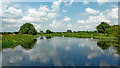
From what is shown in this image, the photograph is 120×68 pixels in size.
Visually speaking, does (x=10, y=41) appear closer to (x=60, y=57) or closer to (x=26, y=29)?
(x=60, y=57)

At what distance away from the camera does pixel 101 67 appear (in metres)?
8.39

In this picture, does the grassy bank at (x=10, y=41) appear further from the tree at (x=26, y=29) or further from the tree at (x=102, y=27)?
the tree at (x=102, y=27)

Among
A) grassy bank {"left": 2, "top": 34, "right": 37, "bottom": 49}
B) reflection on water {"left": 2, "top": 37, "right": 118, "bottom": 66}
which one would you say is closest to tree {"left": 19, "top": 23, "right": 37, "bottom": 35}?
grassy bank {"left": 2, "top": 34, "right": 37, "bottom": 49}

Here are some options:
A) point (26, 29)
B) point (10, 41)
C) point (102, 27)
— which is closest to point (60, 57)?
point (10, 41)

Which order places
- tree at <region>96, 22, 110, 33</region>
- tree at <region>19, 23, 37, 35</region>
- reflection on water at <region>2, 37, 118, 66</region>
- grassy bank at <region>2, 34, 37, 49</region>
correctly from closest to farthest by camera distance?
reflection on water at <region>2, 37, 118, 66</region>, grassy bank at <region>2, 34, 37, 49</region>, tree at <region>96, 22, 110, 33</region>, tree at <region>19, 23, 37, 35</region>

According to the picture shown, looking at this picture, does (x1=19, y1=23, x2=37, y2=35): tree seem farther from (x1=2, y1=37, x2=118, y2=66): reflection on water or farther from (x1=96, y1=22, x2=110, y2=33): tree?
(x1=96, y1=22, x2=110, y2=33): tree

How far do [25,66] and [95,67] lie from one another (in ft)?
23.7

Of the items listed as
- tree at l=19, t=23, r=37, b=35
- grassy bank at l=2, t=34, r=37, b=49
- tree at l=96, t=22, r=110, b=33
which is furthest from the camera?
tree at l=19, t=23, r=37, b=35

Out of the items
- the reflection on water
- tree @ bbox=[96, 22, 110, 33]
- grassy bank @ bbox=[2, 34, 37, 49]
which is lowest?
the reflection on water

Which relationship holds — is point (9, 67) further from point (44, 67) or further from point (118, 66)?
point (118, 66)

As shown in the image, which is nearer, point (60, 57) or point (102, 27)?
point (60, 57)

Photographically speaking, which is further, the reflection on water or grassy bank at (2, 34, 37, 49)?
grassy bank at (2, 34, 37, 49)

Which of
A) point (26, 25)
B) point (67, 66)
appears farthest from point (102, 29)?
point (67, 66)

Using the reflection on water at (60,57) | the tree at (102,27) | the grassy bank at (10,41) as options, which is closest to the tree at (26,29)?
the grassy bank at (10,41)
